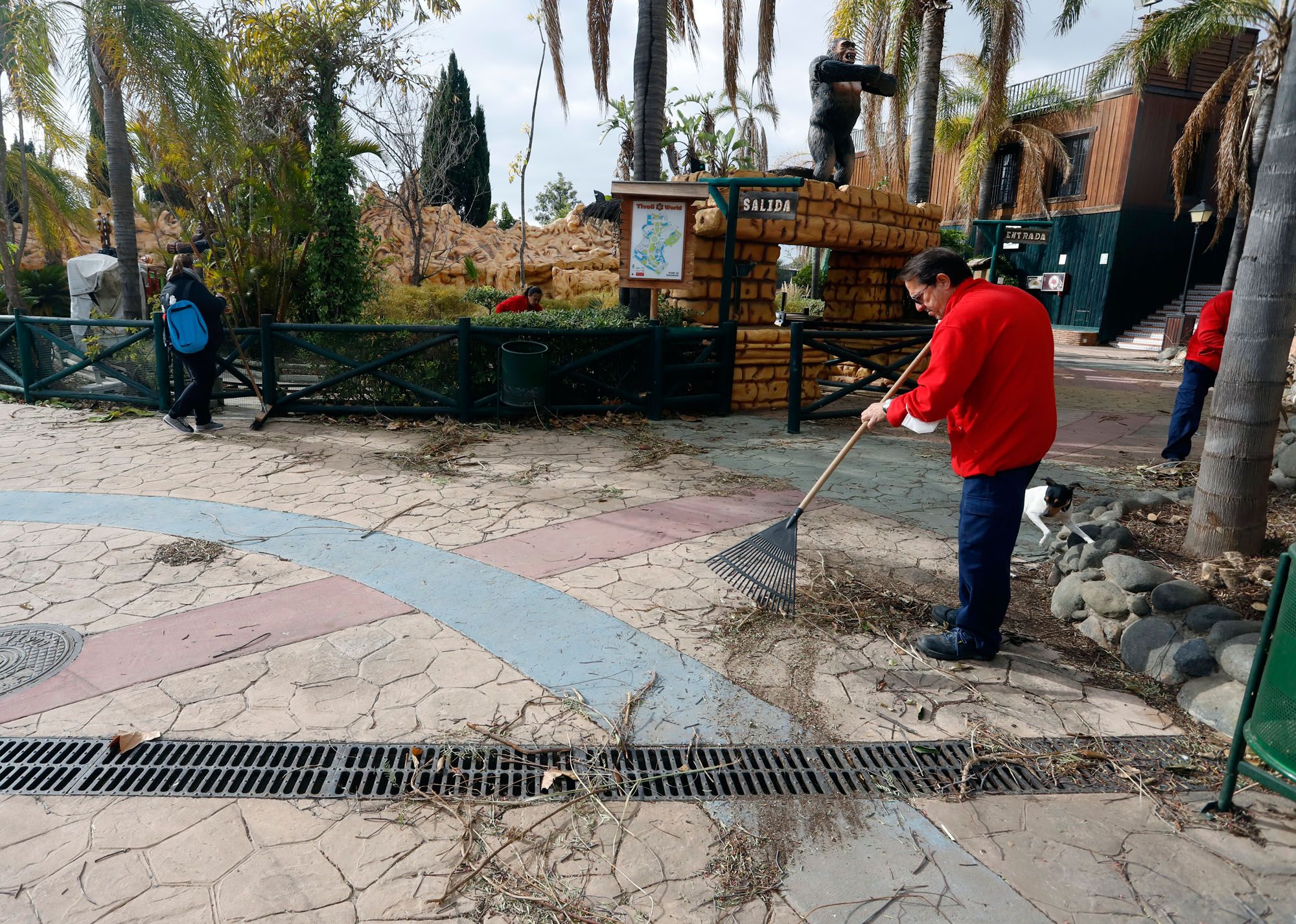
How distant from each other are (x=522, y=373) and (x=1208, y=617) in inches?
246

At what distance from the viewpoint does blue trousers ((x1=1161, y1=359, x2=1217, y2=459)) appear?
6.91 metres

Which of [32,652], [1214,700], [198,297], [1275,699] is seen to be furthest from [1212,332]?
[198,297]

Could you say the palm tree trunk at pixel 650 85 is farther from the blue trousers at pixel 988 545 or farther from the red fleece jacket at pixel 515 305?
the blue trousers at pixel 988 545

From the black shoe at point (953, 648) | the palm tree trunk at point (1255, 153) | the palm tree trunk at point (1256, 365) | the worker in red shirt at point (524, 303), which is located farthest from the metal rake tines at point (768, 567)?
the palm tree trunk at point (1255, 153)

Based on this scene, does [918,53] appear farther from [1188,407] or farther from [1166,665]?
[1166,665]

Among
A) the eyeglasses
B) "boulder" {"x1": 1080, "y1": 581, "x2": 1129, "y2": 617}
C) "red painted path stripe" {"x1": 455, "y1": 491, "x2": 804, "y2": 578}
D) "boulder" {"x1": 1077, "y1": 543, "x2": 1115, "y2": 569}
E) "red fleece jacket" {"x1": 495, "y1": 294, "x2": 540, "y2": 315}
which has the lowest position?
"red painted path stripe" {"x1": 455, "y1": 491, "x2": 804, "y2": 578}

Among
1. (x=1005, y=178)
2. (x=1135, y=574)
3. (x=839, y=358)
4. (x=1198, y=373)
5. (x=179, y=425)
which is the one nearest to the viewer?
(x=1135, y=574)

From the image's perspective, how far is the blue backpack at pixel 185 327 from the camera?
7.62m

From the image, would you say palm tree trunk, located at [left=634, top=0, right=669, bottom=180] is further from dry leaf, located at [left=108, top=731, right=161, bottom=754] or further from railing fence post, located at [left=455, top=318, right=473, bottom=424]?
dry leaf, located at [left=108, top=731, right=161, bottom=754]

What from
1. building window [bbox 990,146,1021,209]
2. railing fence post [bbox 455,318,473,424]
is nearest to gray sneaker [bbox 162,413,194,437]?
railing fence post [bbox 455,318,473,424]

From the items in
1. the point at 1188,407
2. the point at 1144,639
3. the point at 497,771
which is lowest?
the point at 497,771

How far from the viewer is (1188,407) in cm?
708

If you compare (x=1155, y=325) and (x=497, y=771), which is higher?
(x=1155, y=325)

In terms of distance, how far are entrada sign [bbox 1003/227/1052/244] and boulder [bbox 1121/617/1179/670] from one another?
8.53 meters
